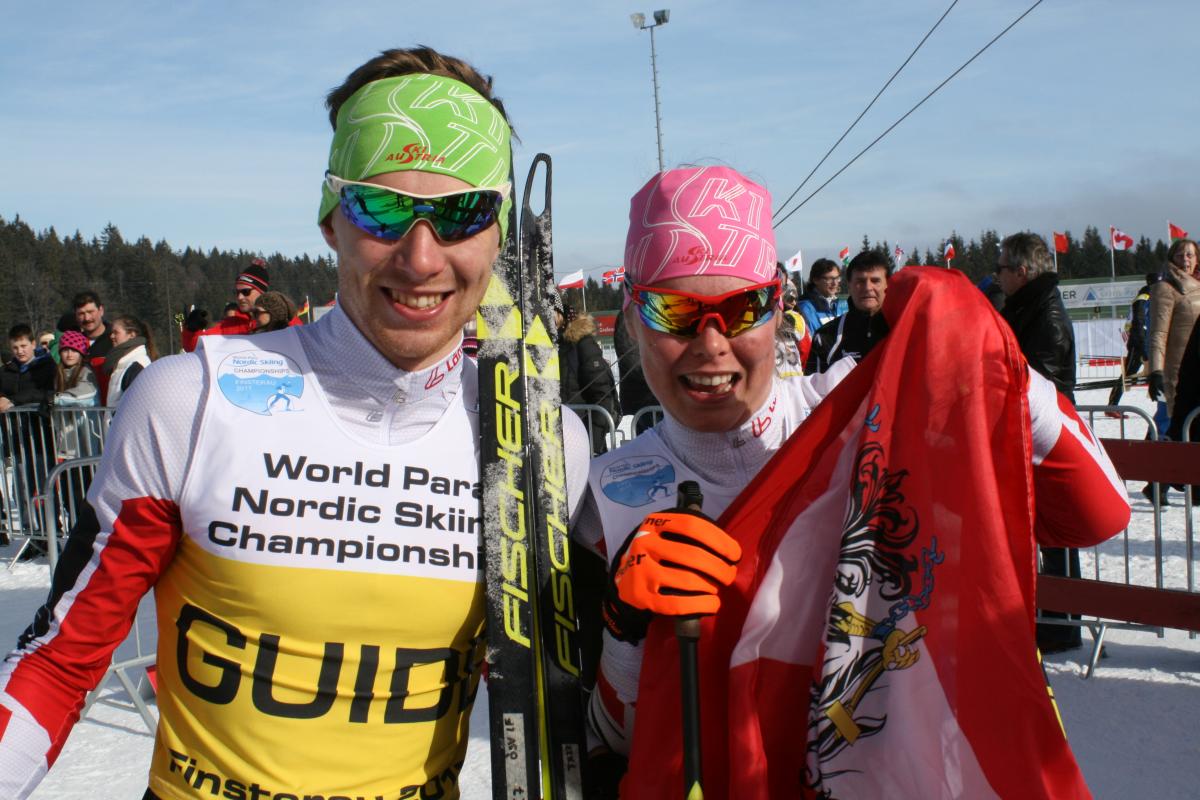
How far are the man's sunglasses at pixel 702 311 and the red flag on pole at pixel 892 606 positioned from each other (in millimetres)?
296

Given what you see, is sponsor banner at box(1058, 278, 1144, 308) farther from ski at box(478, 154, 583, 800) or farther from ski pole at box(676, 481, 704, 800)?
ski pole at box(676, 481, 704, 800)

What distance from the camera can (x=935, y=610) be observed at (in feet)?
5.27

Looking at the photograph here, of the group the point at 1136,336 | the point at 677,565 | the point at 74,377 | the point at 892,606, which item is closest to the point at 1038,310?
the point at 892,606

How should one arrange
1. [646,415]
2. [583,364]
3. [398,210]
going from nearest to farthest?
[398,210] → [646,415] → [583,364]

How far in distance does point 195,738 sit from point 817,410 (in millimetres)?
1403

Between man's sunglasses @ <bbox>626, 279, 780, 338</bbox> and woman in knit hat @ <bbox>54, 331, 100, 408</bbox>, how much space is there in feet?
28.5

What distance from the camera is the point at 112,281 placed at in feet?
257

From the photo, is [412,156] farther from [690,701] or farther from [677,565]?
[690,701]

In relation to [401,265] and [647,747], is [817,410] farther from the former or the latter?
[401,265]

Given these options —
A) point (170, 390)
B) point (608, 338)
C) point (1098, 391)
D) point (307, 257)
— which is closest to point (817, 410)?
point (170, 390)

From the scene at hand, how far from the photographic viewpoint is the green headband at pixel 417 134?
1.90 meters

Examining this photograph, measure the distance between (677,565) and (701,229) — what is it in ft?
2.56

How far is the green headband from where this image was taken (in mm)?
1899

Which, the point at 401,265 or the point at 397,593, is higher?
the point at 401,265
